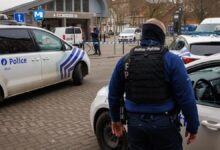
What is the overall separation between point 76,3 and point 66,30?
1397 centimetres

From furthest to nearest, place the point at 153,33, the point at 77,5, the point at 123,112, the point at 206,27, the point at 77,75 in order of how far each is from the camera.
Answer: the point at 77,5, the point at 206,27, the point at 77,75, the point at 123,112, the point at 153,33

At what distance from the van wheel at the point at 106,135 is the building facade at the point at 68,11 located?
120ft

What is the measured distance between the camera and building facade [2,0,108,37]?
4123cm

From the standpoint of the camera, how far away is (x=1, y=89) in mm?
7332

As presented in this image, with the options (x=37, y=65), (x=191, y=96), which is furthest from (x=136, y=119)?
(x=37, y=65)

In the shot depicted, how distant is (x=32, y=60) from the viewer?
8.02 m

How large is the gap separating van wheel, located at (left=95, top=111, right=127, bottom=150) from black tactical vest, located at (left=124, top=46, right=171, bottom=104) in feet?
5.51

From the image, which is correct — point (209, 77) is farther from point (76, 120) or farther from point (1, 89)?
point (1, 89)

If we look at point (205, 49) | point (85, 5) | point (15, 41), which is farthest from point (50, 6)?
point (205, 49)

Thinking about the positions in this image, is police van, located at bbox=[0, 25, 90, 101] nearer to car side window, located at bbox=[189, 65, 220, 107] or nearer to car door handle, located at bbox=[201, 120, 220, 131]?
car side window, located at bbox=[189, 65, 220, 107]

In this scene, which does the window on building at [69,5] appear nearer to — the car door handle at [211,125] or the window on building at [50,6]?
the window on building at [50,6]

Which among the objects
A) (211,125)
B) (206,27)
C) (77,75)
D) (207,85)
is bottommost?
(77,75)

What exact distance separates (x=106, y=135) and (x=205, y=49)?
4.16 meters

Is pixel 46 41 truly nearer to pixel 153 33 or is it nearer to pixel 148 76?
pixel 153 33
